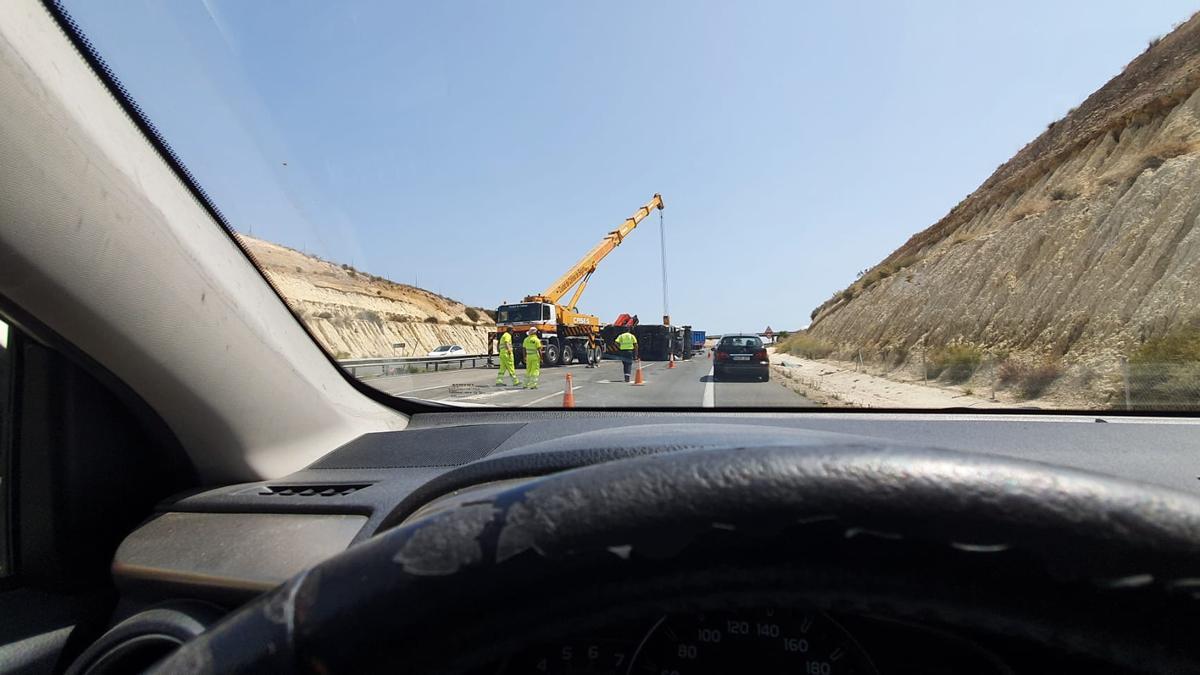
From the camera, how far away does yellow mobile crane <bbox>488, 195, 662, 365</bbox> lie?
24.5 metres

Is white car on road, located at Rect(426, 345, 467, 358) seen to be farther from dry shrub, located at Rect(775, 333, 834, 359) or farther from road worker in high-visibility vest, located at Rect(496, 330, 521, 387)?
dry shrub, located at Rect(775, 333, 834, 359)

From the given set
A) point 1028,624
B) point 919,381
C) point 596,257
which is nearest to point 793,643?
point 1028,624

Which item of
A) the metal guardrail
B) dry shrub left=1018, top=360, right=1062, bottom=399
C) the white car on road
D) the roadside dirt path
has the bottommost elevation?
the roadside dirt path

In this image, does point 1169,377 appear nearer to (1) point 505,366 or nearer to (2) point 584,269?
(1) point 505,366

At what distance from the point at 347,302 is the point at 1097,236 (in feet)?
37.7

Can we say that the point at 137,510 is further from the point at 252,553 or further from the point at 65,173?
the point at 65,173

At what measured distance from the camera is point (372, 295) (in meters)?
4.45

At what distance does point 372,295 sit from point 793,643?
3.67m

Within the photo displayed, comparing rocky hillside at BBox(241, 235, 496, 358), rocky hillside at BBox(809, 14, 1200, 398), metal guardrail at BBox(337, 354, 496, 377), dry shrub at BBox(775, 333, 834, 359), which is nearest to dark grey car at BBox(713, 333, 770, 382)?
rocky hillside at BBox(809, 14, 1200, 398)

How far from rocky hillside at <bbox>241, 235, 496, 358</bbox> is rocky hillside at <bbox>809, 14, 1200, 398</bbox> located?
4780 millimetres

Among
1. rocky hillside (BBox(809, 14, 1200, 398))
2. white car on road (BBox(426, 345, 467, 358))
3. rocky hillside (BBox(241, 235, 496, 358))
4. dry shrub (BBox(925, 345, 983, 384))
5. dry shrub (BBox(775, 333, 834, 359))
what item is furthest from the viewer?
dry shrub (BBox(775, 333, 834, 359))

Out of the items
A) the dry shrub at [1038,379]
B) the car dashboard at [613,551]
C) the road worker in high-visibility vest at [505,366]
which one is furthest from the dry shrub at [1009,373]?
the road worker in high-visibility vest at [505,366]

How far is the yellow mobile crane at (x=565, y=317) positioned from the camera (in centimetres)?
2452

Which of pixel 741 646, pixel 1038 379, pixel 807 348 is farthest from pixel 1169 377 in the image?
pixel 807 348
